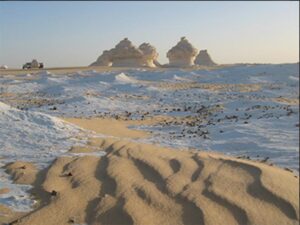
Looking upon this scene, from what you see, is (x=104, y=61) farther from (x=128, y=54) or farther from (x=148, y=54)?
(x=148, y=54)

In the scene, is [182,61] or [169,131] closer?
[169,131]

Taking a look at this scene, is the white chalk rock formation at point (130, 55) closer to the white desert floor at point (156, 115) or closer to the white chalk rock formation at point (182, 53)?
the white chalk rock formation at point (182, 53)

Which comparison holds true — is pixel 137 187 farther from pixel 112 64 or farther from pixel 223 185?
pixel 112 64

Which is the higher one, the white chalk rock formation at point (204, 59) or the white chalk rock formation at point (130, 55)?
the white chalk rock formation at point (130, 55)

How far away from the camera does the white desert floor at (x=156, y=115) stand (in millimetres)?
5688

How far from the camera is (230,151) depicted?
8398 mm

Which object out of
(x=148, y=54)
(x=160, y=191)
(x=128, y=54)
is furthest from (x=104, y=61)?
(x=160, y=191)

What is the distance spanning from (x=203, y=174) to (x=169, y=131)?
474 cm

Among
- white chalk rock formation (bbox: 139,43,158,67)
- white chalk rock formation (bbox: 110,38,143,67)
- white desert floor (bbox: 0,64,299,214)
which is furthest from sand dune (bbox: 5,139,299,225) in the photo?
white chalk rock formation (bbox: 139,43,158,67)

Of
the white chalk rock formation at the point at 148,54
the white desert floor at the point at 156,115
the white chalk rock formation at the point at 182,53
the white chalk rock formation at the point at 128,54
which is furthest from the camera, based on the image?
the white chalk rock formation at the point at 182,53

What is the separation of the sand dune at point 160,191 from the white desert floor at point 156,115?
0.32m

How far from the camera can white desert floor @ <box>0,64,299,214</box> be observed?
18.7 ft

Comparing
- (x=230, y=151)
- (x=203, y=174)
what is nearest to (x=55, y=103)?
(x=230, y=151)

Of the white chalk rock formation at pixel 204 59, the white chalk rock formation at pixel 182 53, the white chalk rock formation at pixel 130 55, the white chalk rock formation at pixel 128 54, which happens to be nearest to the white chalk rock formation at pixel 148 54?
the white chalk rock formation at pixel 130 55
